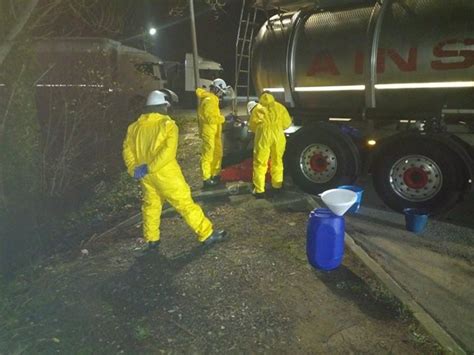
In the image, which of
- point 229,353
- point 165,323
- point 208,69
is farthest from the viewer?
point 208,69

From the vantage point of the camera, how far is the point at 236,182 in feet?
23.0

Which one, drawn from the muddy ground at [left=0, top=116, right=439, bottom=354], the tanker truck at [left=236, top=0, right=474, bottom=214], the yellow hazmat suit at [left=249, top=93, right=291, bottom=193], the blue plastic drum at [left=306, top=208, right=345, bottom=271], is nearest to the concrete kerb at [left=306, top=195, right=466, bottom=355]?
the muddy ground at [left=0, top=116, right=439, bottom=354]

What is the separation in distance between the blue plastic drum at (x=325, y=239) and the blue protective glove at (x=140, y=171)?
1682 millimetres

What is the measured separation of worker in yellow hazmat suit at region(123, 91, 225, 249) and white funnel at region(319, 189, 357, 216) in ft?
4.64

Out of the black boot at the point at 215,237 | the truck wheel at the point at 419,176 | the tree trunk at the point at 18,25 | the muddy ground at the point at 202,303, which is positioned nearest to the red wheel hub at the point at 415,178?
the truck wheel at the point at 419,176

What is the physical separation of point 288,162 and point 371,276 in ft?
9.40

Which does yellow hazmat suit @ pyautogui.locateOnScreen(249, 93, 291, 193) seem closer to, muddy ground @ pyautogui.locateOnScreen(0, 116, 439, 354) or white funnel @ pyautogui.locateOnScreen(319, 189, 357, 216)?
muddy ground @ pyautogui.locateOnScreen(0, 116, 439, 354)

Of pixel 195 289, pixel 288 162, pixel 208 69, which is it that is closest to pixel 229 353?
pixel 195 289

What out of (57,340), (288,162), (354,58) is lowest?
(57,340)

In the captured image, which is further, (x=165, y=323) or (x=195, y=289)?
(x=195, y=289)

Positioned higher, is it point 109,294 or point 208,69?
point 208,69

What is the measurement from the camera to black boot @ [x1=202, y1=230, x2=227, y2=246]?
463cm

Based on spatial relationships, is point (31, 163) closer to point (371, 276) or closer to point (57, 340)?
point (57, 340)

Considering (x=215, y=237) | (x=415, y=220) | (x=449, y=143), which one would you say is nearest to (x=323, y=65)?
(x=449, y=143)
